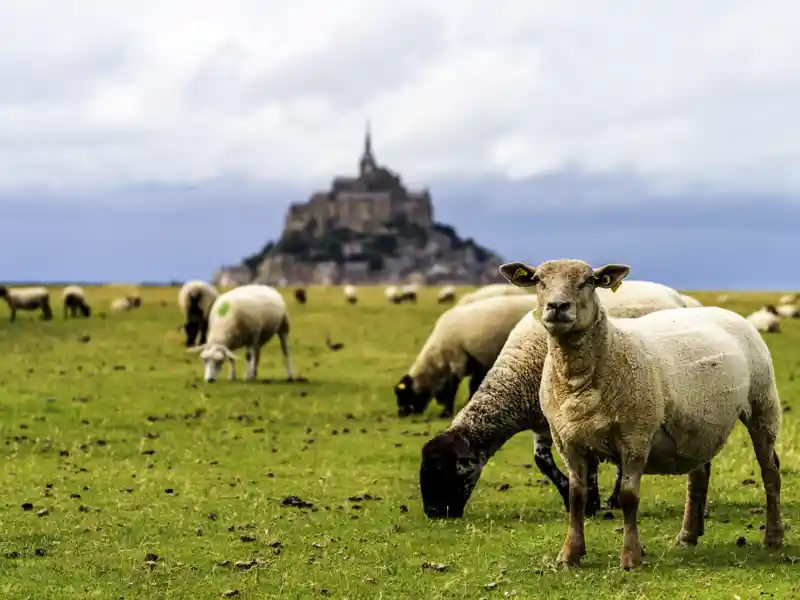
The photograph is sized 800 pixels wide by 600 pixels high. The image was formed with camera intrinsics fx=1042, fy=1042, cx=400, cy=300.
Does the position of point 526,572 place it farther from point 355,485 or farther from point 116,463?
point 116,463

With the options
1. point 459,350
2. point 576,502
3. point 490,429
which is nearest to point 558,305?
point 576,502

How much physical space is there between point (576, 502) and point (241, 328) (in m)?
21.4

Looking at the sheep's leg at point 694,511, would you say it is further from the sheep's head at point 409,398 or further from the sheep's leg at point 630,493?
the sheep's head at point 409,398

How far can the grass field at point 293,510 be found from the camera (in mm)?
10273

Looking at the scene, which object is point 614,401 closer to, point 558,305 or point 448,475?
point 558,305

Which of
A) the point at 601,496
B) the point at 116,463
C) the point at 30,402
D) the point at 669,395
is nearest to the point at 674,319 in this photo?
the point at 669,395

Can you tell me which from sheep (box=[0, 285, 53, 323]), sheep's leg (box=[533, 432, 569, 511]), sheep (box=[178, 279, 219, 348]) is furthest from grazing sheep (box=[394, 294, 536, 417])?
sheep (box=[0, 285, 53, 323])

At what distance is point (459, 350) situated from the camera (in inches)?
915

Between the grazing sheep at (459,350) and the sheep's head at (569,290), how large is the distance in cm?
1189

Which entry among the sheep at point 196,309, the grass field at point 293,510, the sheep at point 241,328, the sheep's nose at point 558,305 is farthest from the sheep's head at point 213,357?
the sheep's nose at point 558,305

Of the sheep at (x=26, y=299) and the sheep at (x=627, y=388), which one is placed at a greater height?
the sheep at (x=26, y=299)

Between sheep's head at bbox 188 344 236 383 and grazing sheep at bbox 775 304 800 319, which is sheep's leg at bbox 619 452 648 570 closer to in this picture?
sheep's head at bbox 188 344 236 383

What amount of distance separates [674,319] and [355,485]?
679 centimetres

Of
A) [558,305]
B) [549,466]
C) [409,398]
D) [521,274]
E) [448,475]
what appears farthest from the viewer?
[409,398]
